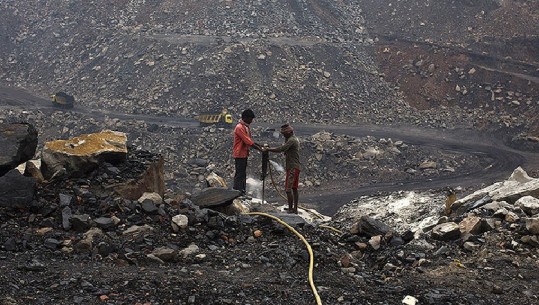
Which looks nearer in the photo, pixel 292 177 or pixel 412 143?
pixel 292 177

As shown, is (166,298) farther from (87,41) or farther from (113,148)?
(87,41)

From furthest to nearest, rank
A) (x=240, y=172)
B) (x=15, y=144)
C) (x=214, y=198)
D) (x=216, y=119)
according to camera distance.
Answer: (x=216, y=119)
(x=240, y=172)
(x=214, y=198)
(x=15, y=144)

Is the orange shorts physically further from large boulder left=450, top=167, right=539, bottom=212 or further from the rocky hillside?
the rocky hillside

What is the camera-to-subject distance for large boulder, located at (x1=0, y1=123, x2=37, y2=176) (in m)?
6.51

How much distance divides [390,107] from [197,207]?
18.5 meters

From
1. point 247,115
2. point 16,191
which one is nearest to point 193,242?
point 16,191

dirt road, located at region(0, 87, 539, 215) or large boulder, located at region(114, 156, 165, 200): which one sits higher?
large boulder, located at region(114, 156, 165, 200)

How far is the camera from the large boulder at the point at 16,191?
6.04m

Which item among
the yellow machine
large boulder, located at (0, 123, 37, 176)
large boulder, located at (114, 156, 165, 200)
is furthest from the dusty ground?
the yellow machine

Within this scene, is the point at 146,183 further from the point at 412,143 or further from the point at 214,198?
the point at 412,143

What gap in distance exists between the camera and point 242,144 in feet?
29.3

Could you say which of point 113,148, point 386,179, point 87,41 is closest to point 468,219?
point 113,148

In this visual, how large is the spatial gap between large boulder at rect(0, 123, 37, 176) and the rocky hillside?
15.4 m

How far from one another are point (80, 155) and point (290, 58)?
62.8 ft
